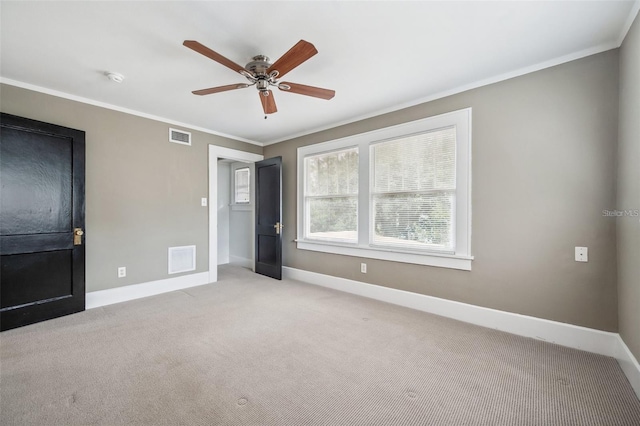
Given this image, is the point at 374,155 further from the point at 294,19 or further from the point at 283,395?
the point at 283,395

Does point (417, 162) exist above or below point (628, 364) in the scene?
above

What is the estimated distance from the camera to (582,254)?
2309 mm

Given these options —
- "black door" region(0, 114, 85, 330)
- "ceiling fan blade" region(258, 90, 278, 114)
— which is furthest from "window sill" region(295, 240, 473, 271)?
"black door" region(0, 114, 85, 330)

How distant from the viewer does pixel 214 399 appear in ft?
5.60

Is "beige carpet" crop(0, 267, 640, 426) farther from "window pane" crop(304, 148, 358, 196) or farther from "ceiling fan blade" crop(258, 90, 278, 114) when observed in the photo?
"ceiling fan blade" crop(258, 90, 278, 114)

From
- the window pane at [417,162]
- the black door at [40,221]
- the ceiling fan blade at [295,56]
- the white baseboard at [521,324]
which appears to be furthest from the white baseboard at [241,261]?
the ceiling fan blade at [295,56]

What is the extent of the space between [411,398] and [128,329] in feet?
8.84

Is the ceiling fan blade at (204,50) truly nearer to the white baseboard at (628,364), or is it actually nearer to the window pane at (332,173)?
the window pane at (332,173)

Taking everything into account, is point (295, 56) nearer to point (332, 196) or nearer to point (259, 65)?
point (259, 65)

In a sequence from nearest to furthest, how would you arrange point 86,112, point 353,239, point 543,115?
point 543,115 → point 86,112 → point 353,239

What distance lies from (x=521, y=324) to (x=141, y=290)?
14.9 ft

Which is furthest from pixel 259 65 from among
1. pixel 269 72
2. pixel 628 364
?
pixel 628 364

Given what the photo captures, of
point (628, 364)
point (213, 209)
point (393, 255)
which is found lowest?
point (628, 364)

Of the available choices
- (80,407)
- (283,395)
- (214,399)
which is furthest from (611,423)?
(80,407)
